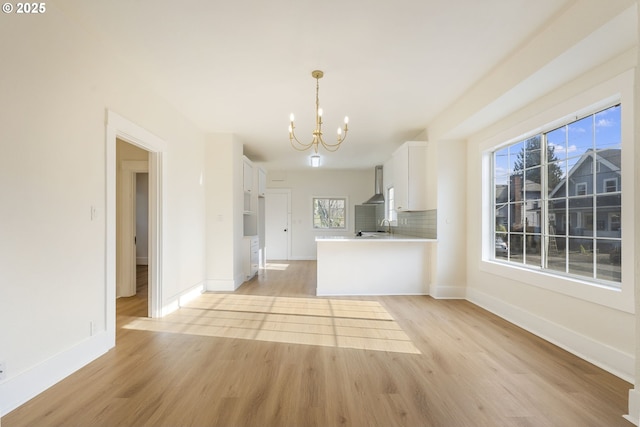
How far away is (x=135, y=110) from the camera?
9.70 ft

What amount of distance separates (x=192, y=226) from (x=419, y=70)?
11.6 feet

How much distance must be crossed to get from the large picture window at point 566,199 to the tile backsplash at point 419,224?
918mm

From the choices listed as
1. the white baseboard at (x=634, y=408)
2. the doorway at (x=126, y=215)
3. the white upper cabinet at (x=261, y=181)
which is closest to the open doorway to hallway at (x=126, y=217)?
the doorway at (x=126, y=215)

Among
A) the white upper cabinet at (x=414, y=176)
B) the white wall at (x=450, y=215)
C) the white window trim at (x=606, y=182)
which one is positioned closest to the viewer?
the white window trim at (x=606, y=182)

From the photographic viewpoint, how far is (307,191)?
866 centimetres

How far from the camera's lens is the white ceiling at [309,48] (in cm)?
203

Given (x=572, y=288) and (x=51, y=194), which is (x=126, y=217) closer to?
(x=51, y=194)

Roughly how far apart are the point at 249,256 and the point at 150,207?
2.45 m

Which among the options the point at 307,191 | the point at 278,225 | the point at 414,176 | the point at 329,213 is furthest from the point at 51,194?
the point at 329,213

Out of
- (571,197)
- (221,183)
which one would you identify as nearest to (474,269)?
(571,197)

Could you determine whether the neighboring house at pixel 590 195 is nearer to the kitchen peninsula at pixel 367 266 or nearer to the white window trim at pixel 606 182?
the white window trim at pixel 606 182

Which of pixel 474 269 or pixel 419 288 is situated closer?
pixel 474 269

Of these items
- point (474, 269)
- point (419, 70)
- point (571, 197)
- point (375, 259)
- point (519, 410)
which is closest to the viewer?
point (519, 410)

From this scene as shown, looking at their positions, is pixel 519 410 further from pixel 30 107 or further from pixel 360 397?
pixel 30 107
